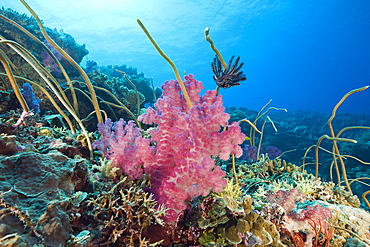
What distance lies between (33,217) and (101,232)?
50cm

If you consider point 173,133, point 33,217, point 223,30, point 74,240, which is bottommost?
point 74,240

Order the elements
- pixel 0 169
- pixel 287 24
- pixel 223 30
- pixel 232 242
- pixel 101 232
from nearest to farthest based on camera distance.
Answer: pixel 0 169 < pixel 101 232 < pixel 232 242 < pixel 223 30 < pixel 287 24

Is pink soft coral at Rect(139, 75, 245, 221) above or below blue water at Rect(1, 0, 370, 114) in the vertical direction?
below

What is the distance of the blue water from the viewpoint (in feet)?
113

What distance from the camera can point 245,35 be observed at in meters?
50.2

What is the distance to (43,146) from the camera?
1.95m

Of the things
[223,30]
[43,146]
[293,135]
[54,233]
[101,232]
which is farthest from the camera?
[223,30]

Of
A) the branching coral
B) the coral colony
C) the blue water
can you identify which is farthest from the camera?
the blue water

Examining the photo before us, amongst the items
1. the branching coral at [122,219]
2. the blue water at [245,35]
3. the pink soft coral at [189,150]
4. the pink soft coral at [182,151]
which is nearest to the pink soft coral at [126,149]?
the pink soft coral at [182,151]

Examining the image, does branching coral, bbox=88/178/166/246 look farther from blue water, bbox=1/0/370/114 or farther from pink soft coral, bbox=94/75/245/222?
blue water, bbox=1/0/370/114

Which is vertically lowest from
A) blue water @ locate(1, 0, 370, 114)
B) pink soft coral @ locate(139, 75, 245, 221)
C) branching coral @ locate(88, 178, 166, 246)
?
branching coral @ locate(88, 178, 166, 246)

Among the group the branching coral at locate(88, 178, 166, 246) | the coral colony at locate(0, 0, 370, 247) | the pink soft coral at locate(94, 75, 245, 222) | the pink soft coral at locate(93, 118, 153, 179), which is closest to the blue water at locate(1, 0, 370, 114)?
the coral colony at locate(0, 0, 370, 247)

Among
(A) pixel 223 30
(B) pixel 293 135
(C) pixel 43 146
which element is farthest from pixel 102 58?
(C) pixel 43 146

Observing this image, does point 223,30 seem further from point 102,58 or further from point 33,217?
point 33,217
